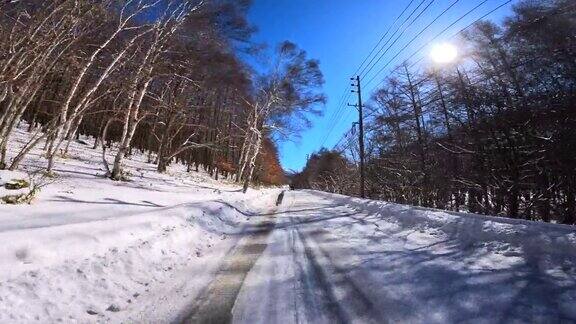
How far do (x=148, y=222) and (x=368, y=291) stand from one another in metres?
5.31

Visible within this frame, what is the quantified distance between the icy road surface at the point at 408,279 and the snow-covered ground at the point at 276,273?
2cm

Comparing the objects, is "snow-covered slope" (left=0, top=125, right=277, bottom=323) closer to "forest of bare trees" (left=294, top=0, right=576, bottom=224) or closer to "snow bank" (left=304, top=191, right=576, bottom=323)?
"snow bank" (left=304, top=191, right=576, bottom=323)

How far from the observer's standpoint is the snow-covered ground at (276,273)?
420 centimetres

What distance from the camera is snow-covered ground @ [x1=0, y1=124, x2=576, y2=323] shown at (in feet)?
13.8

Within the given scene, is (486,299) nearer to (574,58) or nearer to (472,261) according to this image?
(472,261)

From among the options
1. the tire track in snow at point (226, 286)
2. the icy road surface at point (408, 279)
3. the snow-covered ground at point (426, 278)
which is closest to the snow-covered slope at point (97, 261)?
the tire track in snow at point (226, 286)

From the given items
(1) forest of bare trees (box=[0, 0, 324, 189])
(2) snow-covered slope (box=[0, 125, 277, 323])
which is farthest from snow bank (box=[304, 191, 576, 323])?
(1) forest of bare trees (box=[0, 0, 324, 189])

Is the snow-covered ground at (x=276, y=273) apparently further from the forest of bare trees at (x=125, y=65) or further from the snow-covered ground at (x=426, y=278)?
the forest of bare trees at (x=125, y=65)

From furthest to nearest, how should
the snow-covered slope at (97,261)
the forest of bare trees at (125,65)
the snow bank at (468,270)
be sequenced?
the forest of bare trees at (125,65), the snow-covered slope at (97,261), the snow bank at (468,270)

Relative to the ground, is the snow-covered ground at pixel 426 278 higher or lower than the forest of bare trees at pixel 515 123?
lower

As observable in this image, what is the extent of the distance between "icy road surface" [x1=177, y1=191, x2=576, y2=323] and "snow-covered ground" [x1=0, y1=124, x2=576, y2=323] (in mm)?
20

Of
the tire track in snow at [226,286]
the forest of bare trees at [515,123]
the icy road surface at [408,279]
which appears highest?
the forest of bare trees at [515,123]

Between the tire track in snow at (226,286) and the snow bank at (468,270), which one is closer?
the snow bank at (468,270)

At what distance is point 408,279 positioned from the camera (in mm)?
5383
